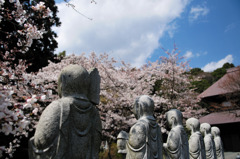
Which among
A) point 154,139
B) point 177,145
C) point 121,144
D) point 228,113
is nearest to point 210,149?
point 177,145

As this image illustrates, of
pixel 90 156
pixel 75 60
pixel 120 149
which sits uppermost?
pixel 75 60

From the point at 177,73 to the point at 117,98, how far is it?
5281 millimetres

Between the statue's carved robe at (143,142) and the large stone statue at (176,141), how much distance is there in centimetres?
87

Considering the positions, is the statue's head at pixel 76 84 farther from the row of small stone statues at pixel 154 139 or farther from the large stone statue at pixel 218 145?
the large stone statue at pixel 218 145

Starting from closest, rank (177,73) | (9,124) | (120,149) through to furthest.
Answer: (9,124)
(120,149)
(177,73)

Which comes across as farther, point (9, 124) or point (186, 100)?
point (186, 100)

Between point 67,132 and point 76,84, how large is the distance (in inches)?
26.0

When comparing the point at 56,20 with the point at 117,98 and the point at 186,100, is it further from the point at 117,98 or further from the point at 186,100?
the point at 186,100

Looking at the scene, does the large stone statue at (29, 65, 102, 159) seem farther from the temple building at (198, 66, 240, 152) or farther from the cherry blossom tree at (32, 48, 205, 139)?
the temple building at (198, 66, 240, 152)

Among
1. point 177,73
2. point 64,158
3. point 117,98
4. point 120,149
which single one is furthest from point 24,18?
point 177,73

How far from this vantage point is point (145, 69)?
47.9ft

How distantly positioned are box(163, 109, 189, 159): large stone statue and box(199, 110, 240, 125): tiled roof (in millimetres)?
15873

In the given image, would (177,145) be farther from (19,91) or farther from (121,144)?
(19,91)

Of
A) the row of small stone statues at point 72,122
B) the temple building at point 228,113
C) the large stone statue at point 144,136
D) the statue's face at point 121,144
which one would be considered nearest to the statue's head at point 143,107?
the large stone statue at point 144,136
